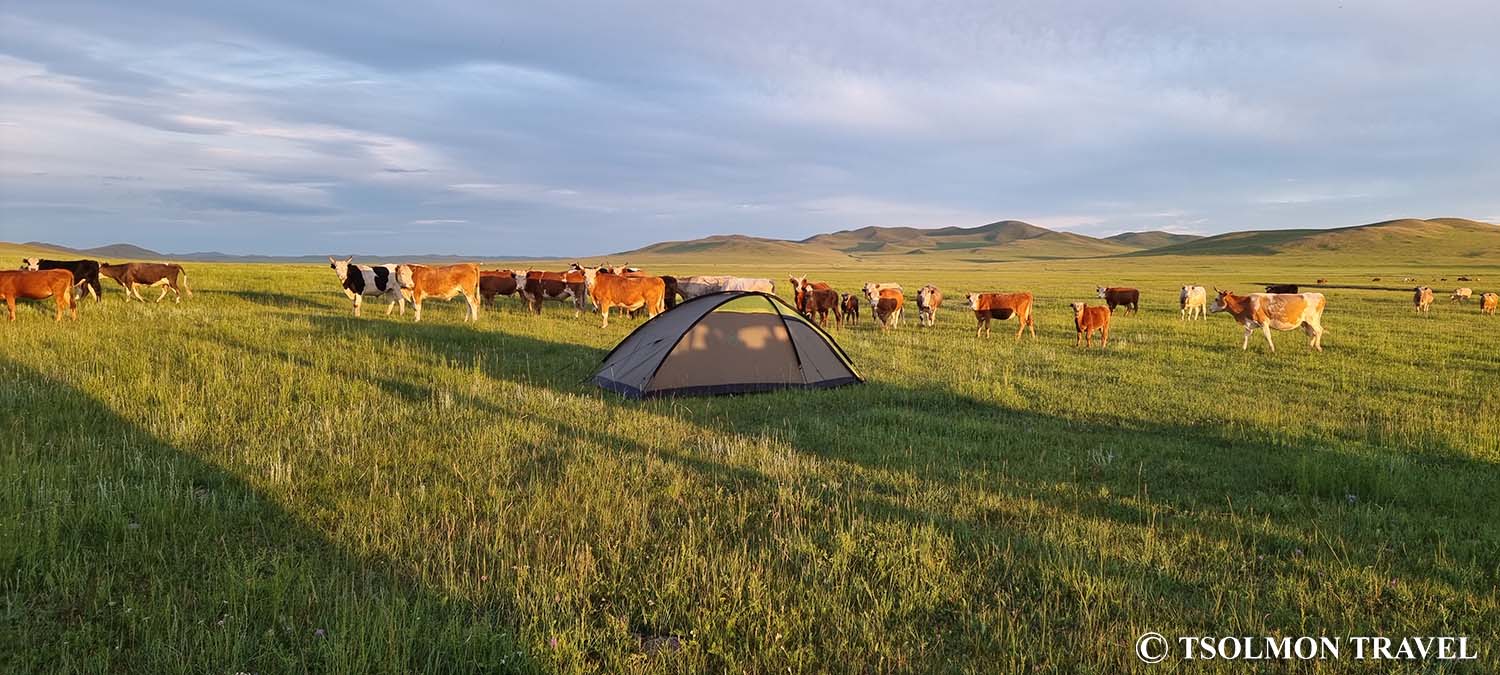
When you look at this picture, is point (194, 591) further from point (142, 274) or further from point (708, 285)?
point (142, 274)

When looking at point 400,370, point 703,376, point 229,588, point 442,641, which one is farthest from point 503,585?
point 400,370

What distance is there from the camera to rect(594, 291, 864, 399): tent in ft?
34.4

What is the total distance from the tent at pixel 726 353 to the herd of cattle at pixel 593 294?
7.92 metres

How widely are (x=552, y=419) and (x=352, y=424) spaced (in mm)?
2099

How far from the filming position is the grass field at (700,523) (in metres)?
3.48

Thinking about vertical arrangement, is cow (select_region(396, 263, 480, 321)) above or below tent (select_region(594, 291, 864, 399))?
above

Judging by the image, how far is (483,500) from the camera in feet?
17.7

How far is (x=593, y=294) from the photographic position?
67.9ft

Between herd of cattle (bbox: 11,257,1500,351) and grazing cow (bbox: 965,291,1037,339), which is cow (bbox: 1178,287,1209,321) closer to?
herd of cattle (bbox: 11,257,1500,351)

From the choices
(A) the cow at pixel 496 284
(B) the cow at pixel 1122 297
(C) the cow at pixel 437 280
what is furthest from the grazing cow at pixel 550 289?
(B) the cow at pixel 1122 297

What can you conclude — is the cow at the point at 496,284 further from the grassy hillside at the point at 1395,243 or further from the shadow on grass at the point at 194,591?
the grassy hillside at the point at 1395,243

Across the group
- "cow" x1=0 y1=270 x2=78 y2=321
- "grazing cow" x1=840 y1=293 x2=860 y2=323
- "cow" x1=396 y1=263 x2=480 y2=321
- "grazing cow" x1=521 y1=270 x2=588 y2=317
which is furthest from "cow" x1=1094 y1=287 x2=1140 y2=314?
"cow" x1=0 y1=270 x2=78 y2=321

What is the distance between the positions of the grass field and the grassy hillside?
169537 mm

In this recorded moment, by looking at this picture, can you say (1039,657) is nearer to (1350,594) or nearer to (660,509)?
(1350,594)
